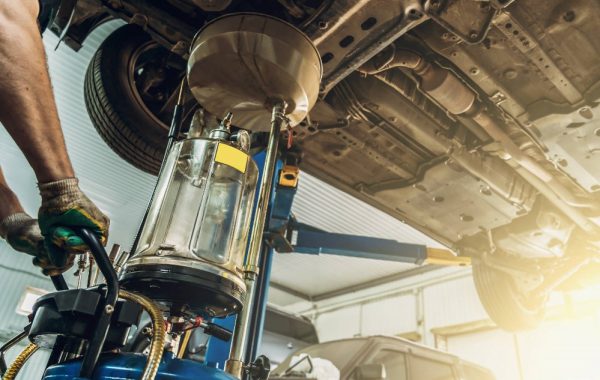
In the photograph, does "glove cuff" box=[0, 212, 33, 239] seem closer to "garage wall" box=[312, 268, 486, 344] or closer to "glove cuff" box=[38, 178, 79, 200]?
"glove cuff" box=[38, 178, 79, 200]

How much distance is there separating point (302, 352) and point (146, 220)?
9.43ft

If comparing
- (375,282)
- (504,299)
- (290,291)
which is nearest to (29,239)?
(504,299)

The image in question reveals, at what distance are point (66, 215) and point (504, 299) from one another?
3.38 meters

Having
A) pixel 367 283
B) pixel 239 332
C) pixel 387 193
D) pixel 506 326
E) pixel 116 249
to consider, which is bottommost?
pixel 239 332

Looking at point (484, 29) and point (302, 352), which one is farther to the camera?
point (302, 352)

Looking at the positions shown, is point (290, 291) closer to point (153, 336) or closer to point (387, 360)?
point (387, 360)

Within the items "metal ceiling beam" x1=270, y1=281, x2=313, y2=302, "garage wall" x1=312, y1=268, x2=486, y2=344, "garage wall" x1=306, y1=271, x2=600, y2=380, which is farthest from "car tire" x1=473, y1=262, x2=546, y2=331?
"metal ceiling beam" x1=270, y1=281, x2=313, y2=302

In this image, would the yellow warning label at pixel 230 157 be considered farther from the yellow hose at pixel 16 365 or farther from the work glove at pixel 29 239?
the yellow hose at pixel 16 365

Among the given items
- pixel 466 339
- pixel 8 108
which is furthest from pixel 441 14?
pixel 466 339

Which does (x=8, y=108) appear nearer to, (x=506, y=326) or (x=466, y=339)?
(x=506, y=326)

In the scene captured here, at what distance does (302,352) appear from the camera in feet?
11.9

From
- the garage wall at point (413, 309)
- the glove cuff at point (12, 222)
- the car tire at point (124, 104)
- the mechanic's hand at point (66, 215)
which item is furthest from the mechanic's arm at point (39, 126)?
the garage wall at point (413, 309)

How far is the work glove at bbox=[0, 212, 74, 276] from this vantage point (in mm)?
893

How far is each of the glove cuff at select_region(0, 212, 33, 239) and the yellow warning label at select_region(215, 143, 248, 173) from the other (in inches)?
18.5
